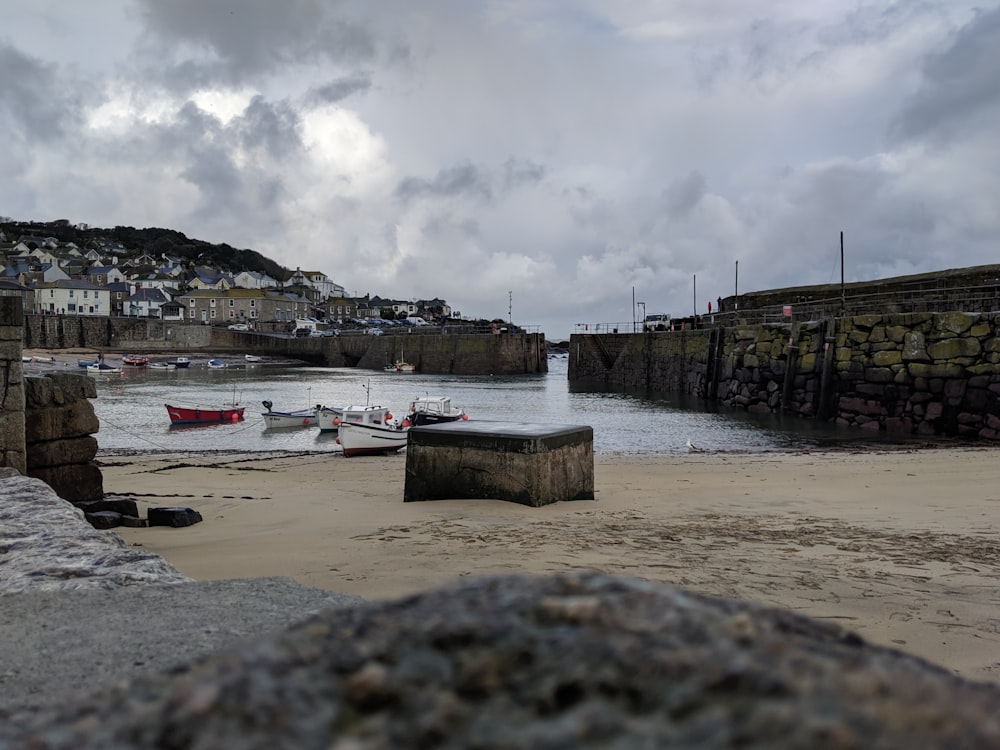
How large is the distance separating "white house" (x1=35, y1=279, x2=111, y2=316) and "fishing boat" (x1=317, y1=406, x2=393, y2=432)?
101 m

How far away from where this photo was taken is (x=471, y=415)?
35406mm

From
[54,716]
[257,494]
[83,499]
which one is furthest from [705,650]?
[257,494]

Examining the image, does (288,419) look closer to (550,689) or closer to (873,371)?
(873,371)

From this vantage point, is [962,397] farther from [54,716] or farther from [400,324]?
[400,324]

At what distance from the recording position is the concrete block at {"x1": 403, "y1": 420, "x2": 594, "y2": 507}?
360 inches

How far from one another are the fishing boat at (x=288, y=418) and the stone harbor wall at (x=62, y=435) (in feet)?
70.2

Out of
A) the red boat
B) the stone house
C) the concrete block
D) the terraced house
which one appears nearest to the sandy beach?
the concrete block

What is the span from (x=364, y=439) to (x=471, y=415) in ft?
43.2

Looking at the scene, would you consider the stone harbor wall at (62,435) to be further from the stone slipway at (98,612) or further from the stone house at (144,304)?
the stone house at (144,304)

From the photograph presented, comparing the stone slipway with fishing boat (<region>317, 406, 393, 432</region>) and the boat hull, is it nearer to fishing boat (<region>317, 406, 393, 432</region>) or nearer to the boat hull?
fishing boat (<region>317, 406, 393, 432</region>)

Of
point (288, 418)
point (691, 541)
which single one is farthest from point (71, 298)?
point (691, 541)

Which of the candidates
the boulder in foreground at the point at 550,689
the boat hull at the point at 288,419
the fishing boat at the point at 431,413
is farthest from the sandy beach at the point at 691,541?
the boat hull at the point at 288,419

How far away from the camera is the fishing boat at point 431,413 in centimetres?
2658

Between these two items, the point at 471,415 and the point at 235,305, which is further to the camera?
the point at 235,305
